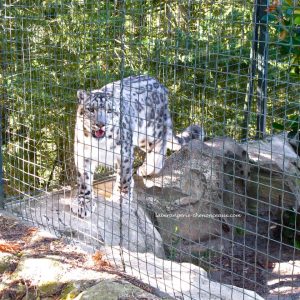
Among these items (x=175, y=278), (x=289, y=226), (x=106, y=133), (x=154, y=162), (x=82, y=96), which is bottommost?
(x=289, y=226)

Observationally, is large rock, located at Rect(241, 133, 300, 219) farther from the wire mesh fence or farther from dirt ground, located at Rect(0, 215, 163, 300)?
dirt ground, located at Rect(0, 215, 163, 300)

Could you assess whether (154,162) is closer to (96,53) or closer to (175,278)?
(175,278)

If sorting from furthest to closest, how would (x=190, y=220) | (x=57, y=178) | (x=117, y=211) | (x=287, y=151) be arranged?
(x=57, y=178) < (x=287, y=151) < (x=190, y=220) < (x=117, y=211)

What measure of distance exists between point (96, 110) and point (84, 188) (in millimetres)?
644

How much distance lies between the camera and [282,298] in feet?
14.4

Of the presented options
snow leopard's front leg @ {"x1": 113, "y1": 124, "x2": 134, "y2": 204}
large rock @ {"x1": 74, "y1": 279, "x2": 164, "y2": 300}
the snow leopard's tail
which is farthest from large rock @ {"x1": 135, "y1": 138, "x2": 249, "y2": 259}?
large rock @ {"x1": 74, "y1": 279, "x2": 164, "y2": 300}

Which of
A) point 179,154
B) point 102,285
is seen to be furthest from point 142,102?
point 102,285

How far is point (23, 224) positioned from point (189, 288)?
5.10ft

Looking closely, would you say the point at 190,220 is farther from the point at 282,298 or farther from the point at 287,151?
the point at 287,151

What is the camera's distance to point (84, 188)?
4.84 meters

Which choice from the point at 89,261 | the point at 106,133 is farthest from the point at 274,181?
the point at 89,261

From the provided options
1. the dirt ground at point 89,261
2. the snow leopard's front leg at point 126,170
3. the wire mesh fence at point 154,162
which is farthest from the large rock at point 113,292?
the snow leopard's front leg at point 126,170

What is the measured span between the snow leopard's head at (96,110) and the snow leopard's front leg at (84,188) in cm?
25

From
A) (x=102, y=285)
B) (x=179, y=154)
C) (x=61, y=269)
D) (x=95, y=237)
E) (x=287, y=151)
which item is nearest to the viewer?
(x=102, y=285)
